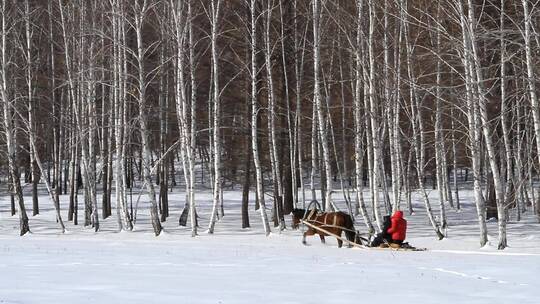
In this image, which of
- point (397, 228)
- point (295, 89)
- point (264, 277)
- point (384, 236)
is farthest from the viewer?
point (295, 89)

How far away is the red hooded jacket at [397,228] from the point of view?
17.2m

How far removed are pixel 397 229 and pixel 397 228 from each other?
23mm

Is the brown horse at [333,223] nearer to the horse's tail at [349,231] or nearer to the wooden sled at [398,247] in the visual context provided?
the horse's tail at [349,231]

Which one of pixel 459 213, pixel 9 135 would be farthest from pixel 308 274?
pixel 459 213

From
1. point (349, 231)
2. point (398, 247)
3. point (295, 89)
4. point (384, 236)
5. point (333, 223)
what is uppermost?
point (295, 89)

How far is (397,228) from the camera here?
1723 cm

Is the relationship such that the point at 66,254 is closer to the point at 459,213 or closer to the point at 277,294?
the point at 277,294

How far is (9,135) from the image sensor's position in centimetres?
2500

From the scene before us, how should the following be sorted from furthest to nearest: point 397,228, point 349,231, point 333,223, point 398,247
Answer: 1. point 333,223
2. point 349,231
3. point 397,228
4. point 398,247

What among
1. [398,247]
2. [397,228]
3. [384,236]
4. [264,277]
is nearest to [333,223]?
[384,236]

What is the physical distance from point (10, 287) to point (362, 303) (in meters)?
4.02

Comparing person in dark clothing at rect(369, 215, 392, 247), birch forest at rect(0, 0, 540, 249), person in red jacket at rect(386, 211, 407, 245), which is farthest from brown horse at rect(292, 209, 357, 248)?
birch forest at rect(0, 0, 540, 249)

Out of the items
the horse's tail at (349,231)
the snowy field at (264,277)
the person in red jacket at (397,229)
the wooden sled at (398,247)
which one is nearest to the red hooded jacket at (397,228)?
the person in red jacket at (397,229)

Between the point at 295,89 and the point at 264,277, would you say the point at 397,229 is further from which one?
the point at 295,89
